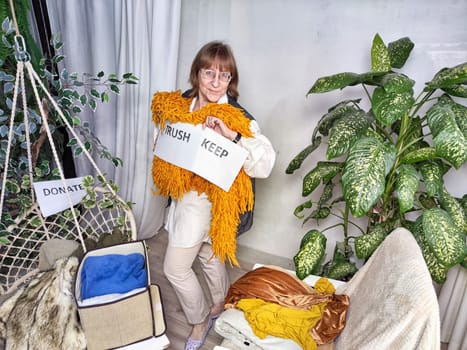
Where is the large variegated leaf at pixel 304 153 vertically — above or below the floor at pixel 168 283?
above

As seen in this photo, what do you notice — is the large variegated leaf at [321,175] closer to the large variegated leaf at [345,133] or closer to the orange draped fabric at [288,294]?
the large variegated leaf at [345,133]

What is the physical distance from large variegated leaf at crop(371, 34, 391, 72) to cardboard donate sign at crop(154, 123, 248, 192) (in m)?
0.56

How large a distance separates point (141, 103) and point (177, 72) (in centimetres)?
27

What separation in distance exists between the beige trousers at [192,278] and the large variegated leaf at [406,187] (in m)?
0.72

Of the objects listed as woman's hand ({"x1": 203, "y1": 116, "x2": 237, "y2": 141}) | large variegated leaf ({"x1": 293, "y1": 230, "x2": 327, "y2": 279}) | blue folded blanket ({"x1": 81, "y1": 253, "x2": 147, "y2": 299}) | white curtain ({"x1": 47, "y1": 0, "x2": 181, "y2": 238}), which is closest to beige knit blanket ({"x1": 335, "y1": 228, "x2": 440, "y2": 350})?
large variegated leaf ({"x1": 293, "y1": 230, "x2": 327, "y2": 279})

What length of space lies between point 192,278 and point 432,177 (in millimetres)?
951

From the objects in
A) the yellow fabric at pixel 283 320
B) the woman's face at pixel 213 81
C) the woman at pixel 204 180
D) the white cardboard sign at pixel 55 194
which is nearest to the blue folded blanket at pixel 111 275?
the woman at pixel 204 180

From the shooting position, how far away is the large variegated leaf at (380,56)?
1.14m

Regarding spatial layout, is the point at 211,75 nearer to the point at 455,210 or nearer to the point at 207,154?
the point at 207,154

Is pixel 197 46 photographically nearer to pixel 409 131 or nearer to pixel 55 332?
pixel 409 131

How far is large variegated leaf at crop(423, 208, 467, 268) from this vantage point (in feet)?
3.03

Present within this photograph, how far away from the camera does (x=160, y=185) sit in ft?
4.25

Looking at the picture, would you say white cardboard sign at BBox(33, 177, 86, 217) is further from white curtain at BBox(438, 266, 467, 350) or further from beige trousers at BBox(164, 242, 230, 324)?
white curtain at BBox(438, 266, 467, 350)

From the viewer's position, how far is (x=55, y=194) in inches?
48.9
